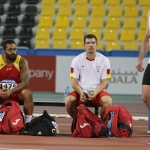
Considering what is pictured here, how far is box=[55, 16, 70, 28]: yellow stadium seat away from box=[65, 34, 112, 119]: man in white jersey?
10.1 m

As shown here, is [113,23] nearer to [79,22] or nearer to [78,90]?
[79,22]

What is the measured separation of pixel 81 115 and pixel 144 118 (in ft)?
11.1

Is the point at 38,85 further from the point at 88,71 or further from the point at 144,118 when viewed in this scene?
the point at 88,71

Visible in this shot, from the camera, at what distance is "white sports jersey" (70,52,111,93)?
852 cm

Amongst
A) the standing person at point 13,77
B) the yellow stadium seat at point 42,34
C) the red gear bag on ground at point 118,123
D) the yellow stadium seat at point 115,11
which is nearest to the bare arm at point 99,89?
the red gear bag on ground at point 118,123

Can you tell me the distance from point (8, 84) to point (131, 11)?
10.6 metres

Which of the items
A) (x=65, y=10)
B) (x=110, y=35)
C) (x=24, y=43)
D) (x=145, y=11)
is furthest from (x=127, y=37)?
(x=24, y=43)

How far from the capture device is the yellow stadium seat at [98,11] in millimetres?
18828

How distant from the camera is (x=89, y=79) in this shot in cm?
854

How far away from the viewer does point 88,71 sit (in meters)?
8.59

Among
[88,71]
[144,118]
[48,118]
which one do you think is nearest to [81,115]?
[48,118]

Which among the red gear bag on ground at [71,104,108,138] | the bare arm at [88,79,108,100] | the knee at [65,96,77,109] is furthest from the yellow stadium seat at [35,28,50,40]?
the red gear bag on ground at [71,104,108,138]

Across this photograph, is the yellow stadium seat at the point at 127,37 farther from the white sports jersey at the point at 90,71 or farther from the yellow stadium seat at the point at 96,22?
the white sports jersey at the point at 90,71

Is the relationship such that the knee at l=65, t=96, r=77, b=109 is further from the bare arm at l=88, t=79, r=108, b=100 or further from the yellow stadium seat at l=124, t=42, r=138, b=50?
the yellow stadium seat at l=124, t=42, r=138, b=50
